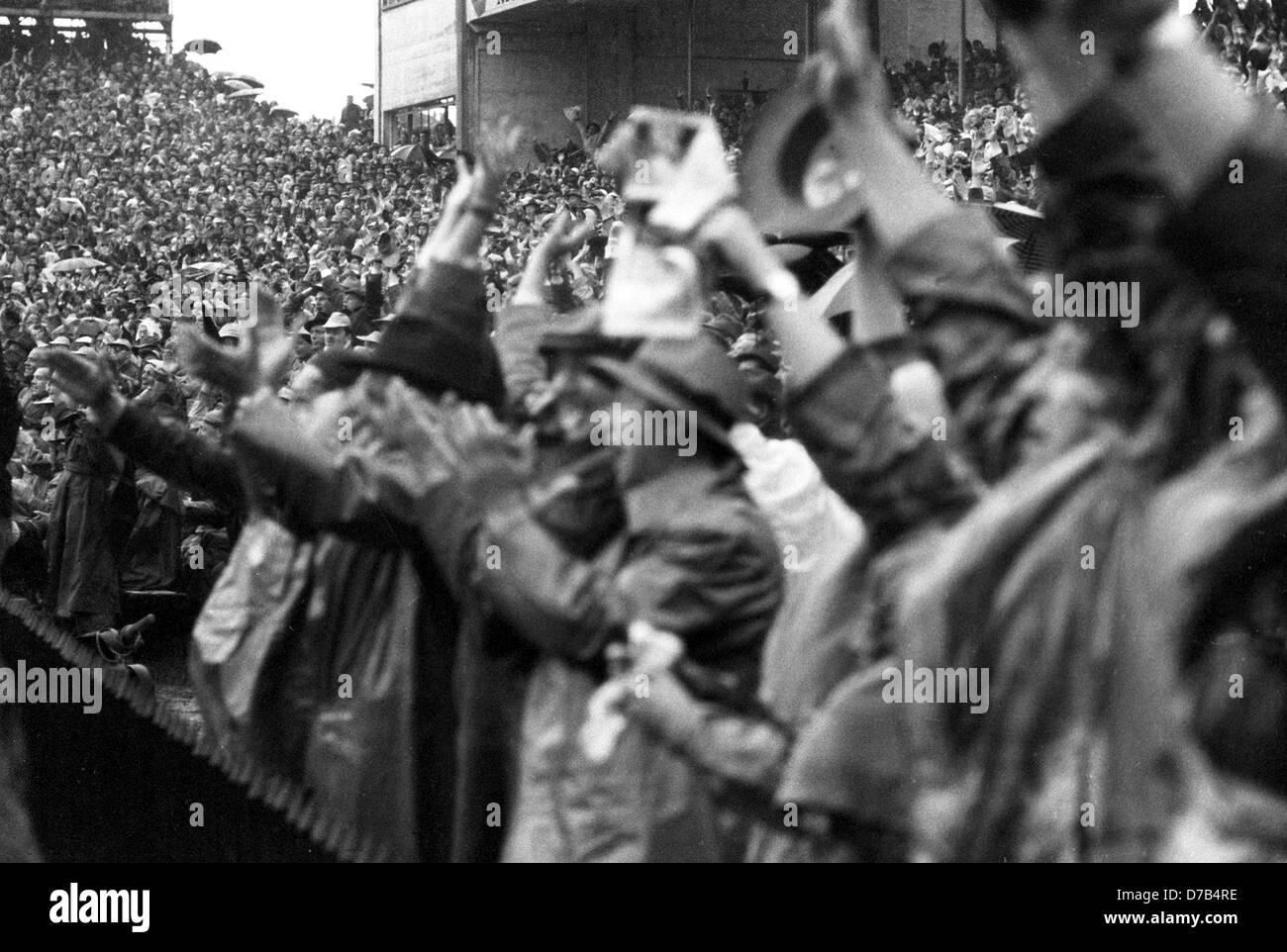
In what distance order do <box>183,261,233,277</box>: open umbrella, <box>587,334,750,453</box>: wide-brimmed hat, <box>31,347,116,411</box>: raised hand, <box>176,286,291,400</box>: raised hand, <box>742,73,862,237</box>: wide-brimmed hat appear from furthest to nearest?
1. <box>183,261,233,277</box>: open umbrella
2. <box>31,347,116,411</box>: raised hand
3. <box>176,286,291,400</box>: raised hand
4. <box>587,334,750,453</box>: wide-brimmed hat
5. <box>742,73,862,237</box>: wide-brimmed hat

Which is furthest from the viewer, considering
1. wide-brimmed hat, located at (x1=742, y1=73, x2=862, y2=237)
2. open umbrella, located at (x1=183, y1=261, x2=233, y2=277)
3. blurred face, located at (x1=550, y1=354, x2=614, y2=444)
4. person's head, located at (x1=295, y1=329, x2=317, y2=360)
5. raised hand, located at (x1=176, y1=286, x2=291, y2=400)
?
open umbrella, located at (x1=183, y1=261, x2=233, y2=277)

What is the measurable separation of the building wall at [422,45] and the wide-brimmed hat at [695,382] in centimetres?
139

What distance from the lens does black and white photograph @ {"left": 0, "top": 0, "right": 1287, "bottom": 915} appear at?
2.61 metres

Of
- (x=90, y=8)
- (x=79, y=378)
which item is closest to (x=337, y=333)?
(x=79, y=378)

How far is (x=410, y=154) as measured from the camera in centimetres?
493

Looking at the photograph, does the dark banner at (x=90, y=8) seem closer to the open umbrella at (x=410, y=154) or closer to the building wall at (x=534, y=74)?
the open umbrella at (x=410, y=154)

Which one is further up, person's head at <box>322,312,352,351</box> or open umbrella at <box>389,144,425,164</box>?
open umbrella at <box>389,144,425,164</box>

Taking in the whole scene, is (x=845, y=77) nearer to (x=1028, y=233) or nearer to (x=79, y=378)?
(x=1028, y=233)

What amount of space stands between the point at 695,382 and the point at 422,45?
153 cm

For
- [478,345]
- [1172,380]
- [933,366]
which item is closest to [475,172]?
[478,345]

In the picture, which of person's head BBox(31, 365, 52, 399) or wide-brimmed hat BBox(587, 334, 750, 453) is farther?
person's head BBox(31, 365, 52, 399)

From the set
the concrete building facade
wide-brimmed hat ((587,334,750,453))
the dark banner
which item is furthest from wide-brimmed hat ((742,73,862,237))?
the dark banner

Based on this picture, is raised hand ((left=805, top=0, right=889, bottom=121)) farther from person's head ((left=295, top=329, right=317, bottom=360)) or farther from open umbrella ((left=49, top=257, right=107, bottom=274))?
open umbrella ((left=49, top=257, right=107, bottom=274))
